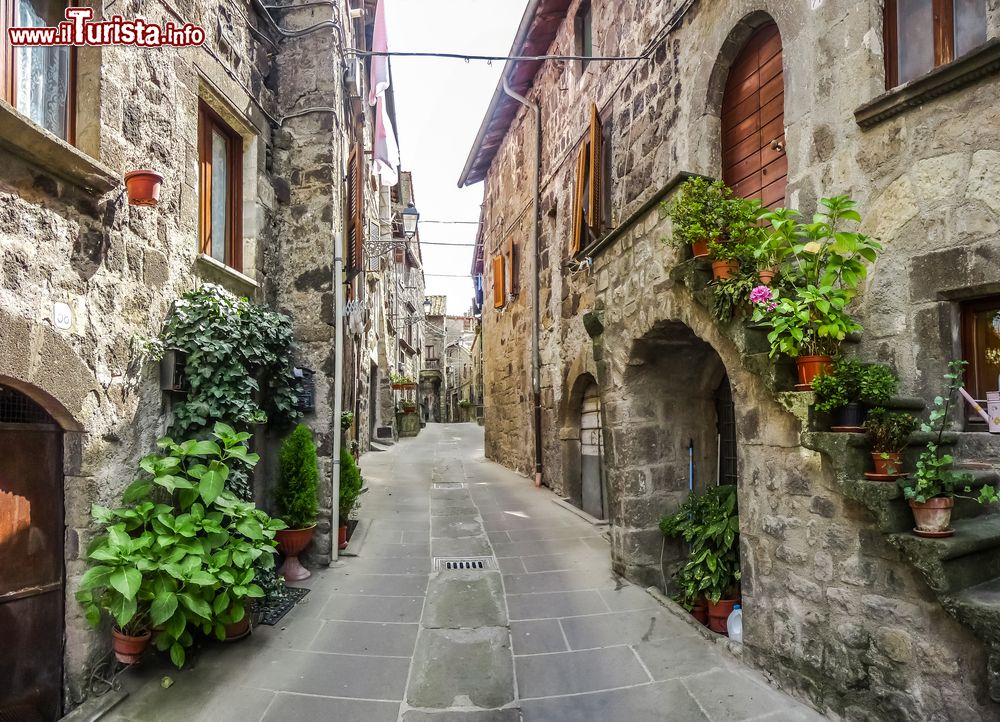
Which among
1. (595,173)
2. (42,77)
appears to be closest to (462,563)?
(595,173)

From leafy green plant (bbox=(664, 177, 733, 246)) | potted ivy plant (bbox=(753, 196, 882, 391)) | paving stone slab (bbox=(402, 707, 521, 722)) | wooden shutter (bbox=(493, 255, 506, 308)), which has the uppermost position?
wooden shutter (bbox=(493, 255, 506, 308))

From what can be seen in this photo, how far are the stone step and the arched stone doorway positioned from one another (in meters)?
3.93

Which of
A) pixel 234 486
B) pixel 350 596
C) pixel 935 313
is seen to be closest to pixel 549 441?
pixel 350 596

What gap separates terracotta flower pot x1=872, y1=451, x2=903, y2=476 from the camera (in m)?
2.47

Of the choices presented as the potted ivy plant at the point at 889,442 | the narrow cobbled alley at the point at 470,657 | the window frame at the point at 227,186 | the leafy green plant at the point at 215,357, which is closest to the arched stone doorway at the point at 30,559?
the narrow cobbled alley at the point at 470,657

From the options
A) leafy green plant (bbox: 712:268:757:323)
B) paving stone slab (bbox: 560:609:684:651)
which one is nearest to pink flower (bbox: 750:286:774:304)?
leafy green plant (bbox: 712:268:757:323)

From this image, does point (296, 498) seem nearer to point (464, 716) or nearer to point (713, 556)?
point (464, 716)

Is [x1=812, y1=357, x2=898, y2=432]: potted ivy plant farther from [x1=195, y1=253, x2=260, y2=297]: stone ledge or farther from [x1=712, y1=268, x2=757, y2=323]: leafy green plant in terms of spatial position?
[x1=195, y1=253, x2=260, y2=297]: stone ledge

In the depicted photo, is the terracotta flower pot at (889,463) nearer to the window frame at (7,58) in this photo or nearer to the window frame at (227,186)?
the window frame at (7,58)

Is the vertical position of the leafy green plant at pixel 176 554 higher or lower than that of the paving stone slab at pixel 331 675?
higher

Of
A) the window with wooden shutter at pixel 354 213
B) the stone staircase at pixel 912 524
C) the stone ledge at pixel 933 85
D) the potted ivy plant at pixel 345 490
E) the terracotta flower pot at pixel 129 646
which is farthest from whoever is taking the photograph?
the window with wooden shutter at pixel 354 213

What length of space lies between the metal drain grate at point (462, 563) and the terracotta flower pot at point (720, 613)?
1857 mm

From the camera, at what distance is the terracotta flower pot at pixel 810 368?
2795mm

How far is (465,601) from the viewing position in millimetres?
4391
